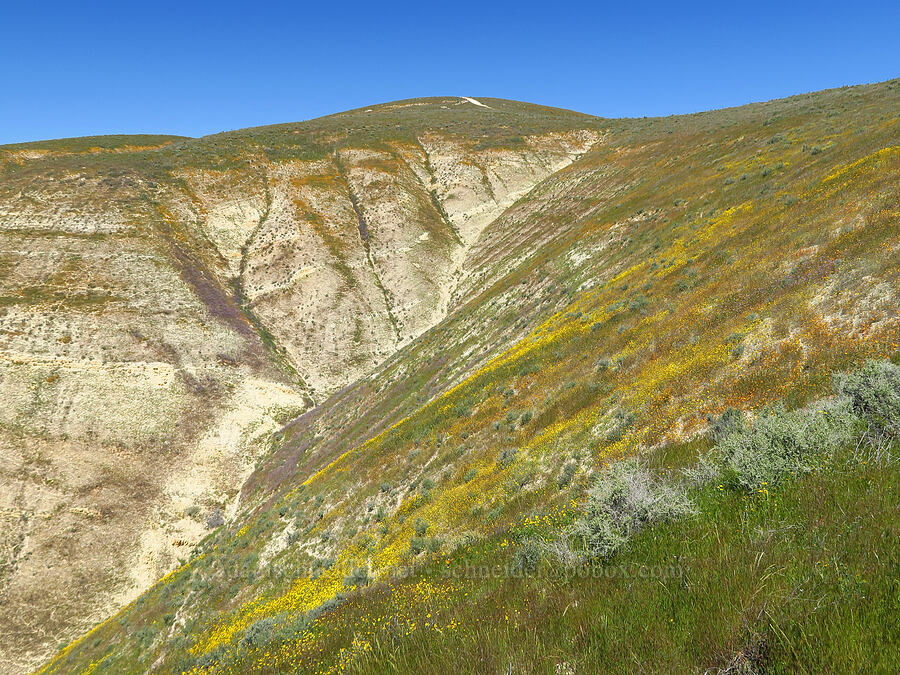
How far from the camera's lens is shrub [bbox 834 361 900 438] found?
629 centimetres

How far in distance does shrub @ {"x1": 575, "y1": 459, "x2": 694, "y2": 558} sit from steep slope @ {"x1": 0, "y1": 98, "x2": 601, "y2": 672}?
37.8 metres

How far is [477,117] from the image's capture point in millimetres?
→ 127312


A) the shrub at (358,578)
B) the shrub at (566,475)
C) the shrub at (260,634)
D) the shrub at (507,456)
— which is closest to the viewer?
the shrub at (260,634)

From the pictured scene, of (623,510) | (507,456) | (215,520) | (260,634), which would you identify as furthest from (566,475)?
(215,520)

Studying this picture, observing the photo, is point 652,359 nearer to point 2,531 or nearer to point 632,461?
point 632,461

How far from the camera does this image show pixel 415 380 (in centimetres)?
3503

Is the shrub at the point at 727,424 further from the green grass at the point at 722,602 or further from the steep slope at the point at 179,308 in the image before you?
the steep slope at the point at 179,308

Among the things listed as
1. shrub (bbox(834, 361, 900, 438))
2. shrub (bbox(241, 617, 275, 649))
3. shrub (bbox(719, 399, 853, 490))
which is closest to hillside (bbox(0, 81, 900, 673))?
shrub (bbox(241, 617, 275, 649))

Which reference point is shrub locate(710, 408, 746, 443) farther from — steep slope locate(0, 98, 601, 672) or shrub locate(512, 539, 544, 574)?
steep slope locate(0, 98, 601, 672)

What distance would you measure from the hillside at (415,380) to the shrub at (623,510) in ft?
1.09

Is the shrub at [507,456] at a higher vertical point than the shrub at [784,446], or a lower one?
lower

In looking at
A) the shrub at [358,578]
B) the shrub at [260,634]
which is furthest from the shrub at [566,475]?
the shrub at [260,634]

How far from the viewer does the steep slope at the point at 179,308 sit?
107 feet

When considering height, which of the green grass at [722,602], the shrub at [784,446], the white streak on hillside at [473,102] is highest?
the white streak on hillside at [473,102]
